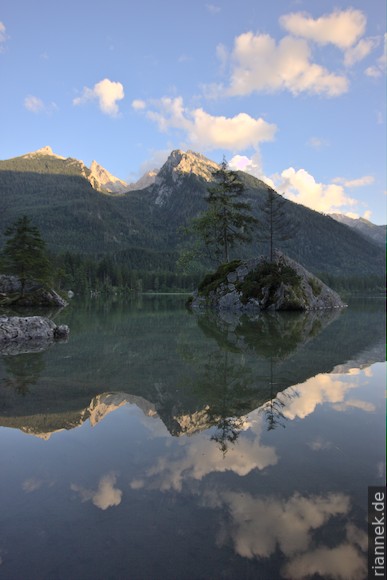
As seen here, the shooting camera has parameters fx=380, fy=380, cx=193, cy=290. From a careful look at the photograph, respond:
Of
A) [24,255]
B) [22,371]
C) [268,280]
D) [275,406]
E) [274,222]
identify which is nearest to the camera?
[275,406]

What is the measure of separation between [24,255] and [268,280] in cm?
2738

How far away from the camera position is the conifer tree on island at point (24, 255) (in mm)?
43094

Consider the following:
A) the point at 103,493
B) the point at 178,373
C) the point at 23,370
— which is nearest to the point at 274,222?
the point at 178,373

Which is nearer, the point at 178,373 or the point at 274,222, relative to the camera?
the point at 178,373

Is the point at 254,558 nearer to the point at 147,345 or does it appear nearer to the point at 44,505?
the point at 44,505

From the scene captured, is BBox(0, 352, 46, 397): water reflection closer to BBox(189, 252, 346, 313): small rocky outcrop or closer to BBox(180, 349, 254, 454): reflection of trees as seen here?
BBox(180, 349, 254, 454): reflection of trees

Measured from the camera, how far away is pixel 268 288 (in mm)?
36656

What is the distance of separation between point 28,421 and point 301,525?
4833mm

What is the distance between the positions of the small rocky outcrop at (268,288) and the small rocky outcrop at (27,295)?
65.4 ft

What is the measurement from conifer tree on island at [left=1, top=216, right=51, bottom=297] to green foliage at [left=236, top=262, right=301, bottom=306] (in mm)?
23792

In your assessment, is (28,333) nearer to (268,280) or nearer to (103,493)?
(103,493)

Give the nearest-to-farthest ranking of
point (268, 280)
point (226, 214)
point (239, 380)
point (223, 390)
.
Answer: point (223, 390), point (239, 380), point (268, 280), point (226, 214)

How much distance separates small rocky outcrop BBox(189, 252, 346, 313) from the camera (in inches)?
1425

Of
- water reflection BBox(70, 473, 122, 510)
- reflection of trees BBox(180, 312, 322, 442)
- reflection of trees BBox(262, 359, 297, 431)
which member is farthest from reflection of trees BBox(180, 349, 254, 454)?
water reflection BBox(70, 473, 122, 510)
